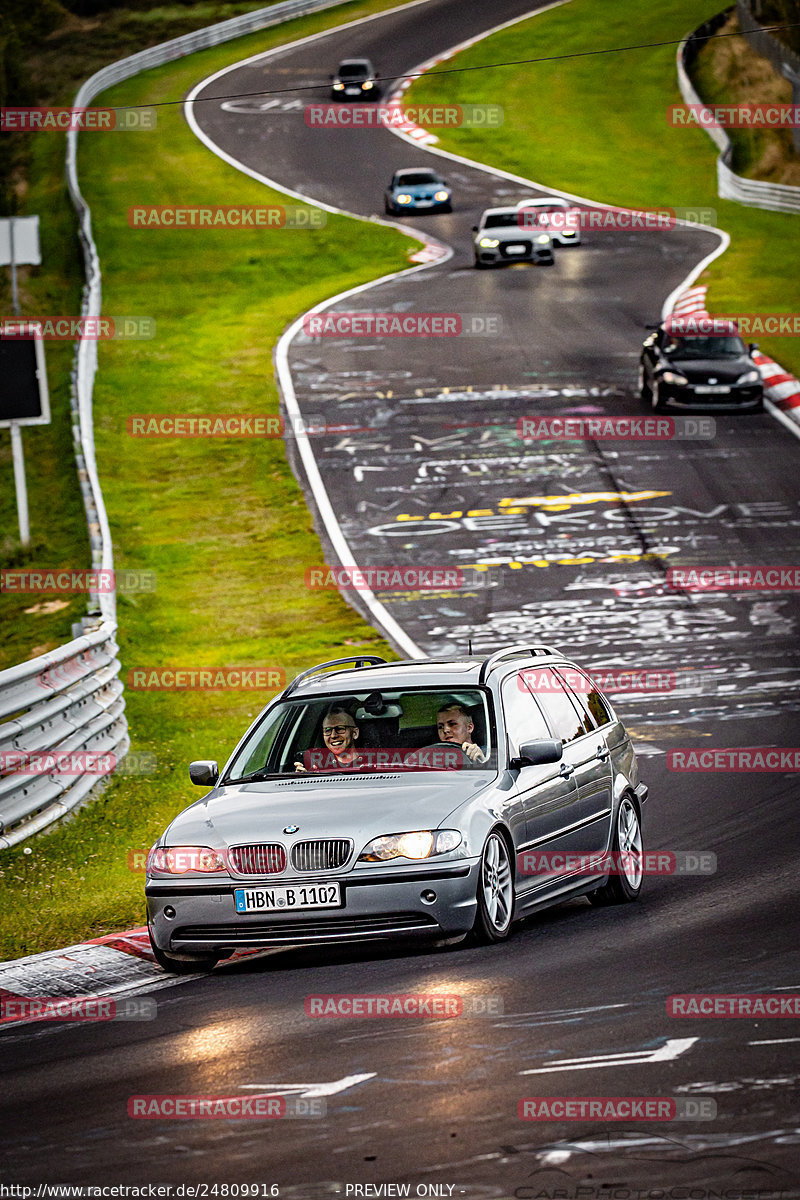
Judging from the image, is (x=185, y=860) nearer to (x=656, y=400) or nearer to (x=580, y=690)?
(x=580, y=690)

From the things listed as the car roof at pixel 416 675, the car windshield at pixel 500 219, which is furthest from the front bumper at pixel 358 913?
the car windshield at pixel 500 219

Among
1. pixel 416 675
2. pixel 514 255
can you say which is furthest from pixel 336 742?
pixel 514 255

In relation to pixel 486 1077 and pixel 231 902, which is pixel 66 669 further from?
pixel 486 1077

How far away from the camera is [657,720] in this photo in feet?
57.3

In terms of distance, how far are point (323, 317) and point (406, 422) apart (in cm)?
888

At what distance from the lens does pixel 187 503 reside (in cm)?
2897

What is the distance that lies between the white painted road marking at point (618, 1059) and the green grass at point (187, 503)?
14.1ft

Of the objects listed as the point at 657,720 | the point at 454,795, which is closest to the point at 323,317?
the point at 657,720

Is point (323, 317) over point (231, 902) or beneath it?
beneath

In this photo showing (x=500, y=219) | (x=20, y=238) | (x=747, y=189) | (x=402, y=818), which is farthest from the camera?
(x=747, y=189)

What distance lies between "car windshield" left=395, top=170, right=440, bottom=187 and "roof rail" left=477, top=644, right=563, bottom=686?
41228mm

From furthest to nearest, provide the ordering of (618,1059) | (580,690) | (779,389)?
(779,389) → (580,690) → (618,1059)

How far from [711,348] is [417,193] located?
2119cm

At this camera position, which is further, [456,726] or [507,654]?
[507,654]
